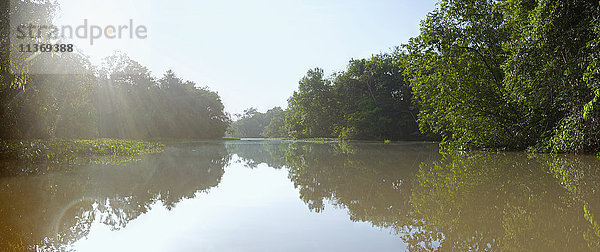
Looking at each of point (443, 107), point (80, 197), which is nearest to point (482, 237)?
point (80, 197)

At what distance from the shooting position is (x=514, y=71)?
34.2ft

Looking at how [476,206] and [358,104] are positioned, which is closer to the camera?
[476,206]

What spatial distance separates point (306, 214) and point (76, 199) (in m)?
2.80

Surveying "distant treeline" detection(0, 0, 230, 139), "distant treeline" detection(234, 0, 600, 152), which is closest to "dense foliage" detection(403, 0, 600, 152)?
"distant treeline" detection(234, 0, 600, 152)

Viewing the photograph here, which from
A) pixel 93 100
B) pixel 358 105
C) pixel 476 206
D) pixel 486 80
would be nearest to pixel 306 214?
pixel 476 206

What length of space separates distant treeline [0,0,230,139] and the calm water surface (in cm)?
496

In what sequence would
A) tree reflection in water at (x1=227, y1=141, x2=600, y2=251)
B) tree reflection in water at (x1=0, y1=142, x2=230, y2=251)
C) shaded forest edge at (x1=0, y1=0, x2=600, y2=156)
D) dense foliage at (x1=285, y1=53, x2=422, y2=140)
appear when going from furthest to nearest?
dense foliage at (x1=285, y1=53, x2=422, y2=140), shaded forest edge at (x1=0, y1=0, x2=600, y2=156), tree reflection in water at (x1=0, y1=142, x2=230, y2=251), tree reflection in water at (x1=227, y1=141, x2=600, y2=251)

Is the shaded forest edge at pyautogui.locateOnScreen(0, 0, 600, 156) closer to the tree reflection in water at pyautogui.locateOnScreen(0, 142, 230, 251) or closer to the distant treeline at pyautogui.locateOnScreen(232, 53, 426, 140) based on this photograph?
the tree reflection in water at pyautogui.locateOnScreen(0, 142, 230, 251)

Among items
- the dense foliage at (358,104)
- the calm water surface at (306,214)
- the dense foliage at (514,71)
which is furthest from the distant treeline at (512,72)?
the dense foliage at (358,104)

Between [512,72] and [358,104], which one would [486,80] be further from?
[358,104]

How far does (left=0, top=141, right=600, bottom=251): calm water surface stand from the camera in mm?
2318

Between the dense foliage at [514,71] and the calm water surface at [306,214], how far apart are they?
4.89 m

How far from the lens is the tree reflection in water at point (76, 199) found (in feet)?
8.44

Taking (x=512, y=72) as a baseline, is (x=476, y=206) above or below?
below
